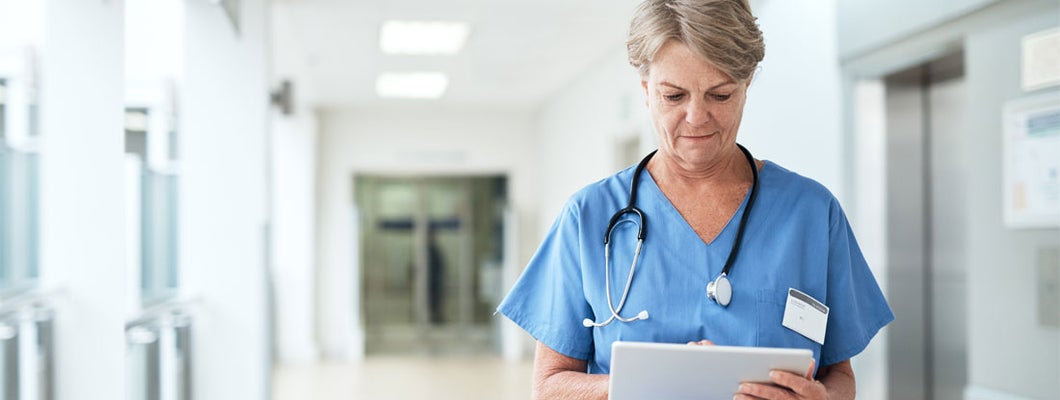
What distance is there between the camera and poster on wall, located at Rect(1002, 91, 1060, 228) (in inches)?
117

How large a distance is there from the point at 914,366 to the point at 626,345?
10.1 feet

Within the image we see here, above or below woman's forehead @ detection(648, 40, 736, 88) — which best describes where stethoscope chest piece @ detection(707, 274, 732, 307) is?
below

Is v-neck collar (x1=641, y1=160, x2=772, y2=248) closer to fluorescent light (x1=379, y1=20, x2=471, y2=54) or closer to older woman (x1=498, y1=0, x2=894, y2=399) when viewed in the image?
older woman (x1=498, y1=0, x2=894, y2=399)

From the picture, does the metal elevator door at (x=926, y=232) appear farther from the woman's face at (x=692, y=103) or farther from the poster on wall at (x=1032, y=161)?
the woman's face at (x=692, y=103)

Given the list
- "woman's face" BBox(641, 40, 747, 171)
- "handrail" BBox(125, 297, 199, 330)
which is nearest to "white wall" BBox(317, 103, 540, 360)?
"handrail" BBox(125, 297, 199, 330)

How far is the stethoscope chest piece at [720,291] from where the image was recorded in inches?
67.5

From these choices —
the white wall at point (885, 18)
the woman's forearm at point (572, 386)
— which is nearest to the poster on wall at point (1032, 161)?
the white wall at point (885, 18)

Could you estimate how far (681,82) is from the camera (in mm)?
1667

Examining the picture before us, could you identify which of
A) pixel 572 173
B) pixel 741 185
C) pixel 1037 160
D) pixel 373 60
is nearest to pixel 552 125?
pixel 572 173

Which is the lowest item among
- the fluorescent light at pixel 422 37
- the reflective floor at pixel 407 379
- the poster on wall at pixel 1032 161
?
the reflective floor at pixel 407 379

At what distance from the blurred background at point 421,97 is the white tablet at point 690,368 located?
1.87m

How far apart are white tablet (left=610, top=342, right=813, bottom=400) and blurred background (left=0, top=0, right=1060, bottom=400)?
6.12ft

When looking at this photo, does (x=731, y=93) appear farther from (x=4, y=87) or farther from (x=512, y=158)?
(x=512, y=158)

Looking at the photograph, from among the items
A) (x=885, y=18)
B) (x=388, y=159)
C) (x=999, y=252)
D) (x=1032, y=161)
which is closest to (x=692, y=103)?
(x=1032, y=161)
